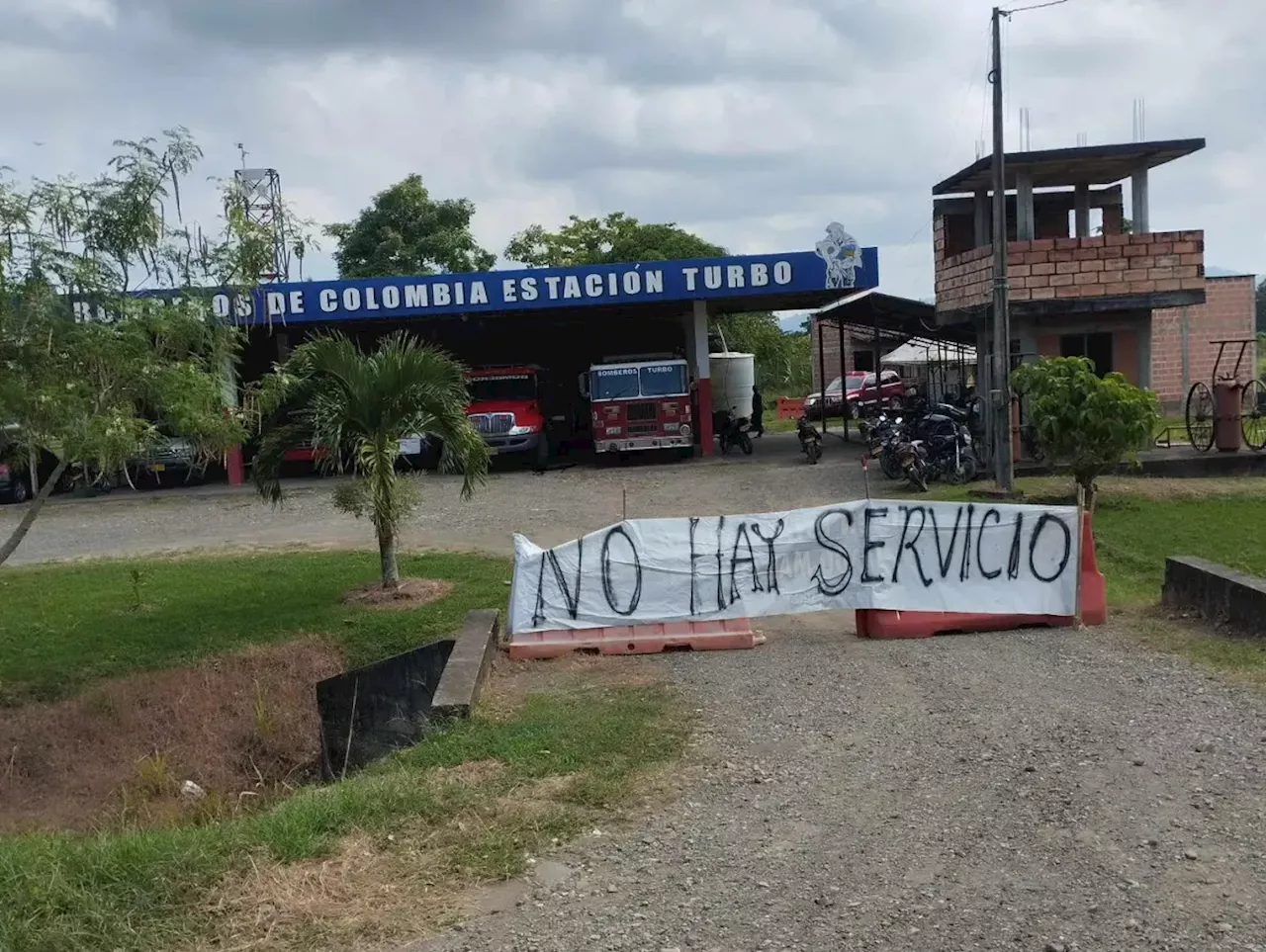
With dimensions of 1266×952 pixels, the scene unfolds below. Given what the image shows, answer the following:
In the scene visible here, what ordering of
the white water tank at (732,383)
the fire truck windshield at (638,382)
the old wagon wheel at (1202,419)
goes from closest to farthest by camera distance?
1. the old wagon wheel at (1202,419)
2. the fire truck windshield at (638,382)
3. the white water tank at (732,383)

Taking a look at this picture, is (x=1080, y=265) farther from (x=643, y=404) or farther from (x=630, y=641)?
(x=630, y=641)

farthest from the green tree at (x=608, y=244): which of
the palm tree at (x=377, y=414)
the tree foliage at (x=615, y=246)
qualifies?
the palm tree at (x=377, y=414)

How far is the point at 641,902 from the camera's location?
4.79 metres

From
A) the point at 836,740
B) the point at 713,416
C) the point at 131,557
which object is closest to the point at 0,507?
the point at 131,557

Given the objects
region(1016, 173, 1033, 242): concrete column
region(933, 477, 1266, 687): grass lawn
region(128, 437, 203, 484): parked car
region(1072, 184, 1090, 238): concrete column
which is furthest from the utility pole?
Result: region(128, 437, 203, 484): parked car

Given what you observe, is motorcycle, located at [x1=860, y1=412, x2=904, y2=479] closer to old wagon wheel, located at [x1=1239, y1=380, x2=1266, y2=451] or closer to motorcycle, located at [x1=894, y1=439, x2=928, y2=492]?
motorcycle, located at [x1=894, y1=439, x2=928, y2=492]

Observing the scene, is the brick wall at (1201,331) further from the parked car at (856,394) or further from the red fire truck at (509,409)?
the red fire truck at (509,409)

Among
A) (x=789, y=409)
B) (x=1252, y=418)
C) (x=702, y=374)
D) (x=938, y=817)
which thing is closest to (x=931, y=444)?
(x=1252, y=418)

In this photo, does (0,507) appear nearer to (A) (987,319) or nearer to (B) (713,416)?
(B) (713,416)

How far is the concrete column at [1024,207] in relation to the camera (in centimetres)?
2094

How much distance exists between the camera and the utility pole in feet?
54.3

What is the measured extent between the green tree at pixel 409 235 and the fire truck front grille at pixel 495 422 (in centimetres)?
1862

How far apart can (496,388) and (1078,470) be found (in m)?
14.4

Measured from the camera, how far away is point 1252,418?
20766 millimetres
